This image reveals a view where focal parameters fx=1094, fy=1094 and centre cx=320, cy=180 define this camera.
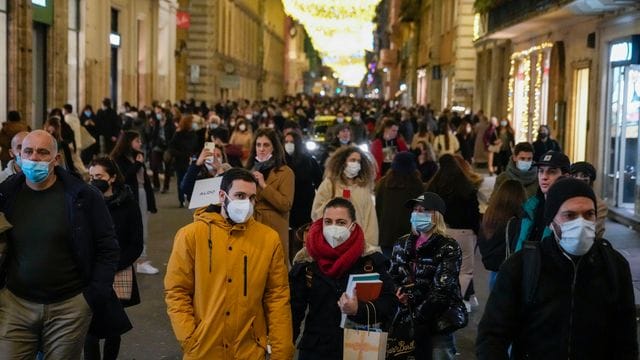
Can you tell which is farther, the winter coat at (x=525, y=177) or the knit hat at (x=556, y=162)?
the winter coat at (x=525, y=177)

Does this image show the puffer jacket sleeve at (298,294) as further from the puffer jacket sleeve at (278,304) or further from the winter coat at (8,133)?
the winter coat at (8,133)

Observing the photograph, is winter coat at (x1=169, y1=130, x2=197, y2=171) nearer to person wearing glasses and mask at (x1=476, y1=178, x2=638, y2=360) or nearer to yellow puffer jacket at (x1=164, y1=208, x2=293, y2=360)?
yellow puffer jacket at (x1=164, y1=208, x2=293, y2=360)

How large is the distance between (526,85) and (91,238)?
27.3m

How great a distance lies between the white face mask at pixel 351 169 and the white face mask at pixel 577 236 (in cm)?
540

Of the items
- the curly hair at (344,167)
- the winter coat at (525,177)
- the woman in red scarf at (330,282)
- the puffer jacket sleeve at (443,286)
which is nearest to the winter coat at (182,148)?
the curly hair at (344,167)

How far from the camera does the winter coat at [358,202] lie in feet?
30.5

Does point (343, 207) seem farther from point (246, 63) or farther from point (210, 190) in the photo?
point (246, 63)

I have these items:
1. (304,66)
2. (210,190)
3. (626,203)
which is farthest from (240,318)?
(304,66)

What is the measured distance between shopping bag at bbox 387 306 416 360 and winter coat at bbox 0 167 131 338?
1536 millimetres

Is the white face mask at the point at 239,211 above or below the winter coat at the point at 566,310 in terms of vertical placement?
above

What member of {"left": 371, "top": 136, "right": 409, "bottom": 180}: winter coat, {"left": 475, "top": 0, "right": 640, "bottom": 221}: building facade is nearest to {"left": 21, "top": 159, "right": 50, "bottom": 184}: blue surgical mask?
{"left": 371, "top": 136, "right": 409, "bottom": 180}: winter coat

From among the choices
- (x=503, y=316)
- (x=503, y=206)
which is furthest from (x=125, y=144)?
(x=503, y=316)

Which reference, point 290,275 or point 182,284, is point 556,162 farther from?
point 182,284

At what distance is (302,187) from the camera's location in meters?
10.6
